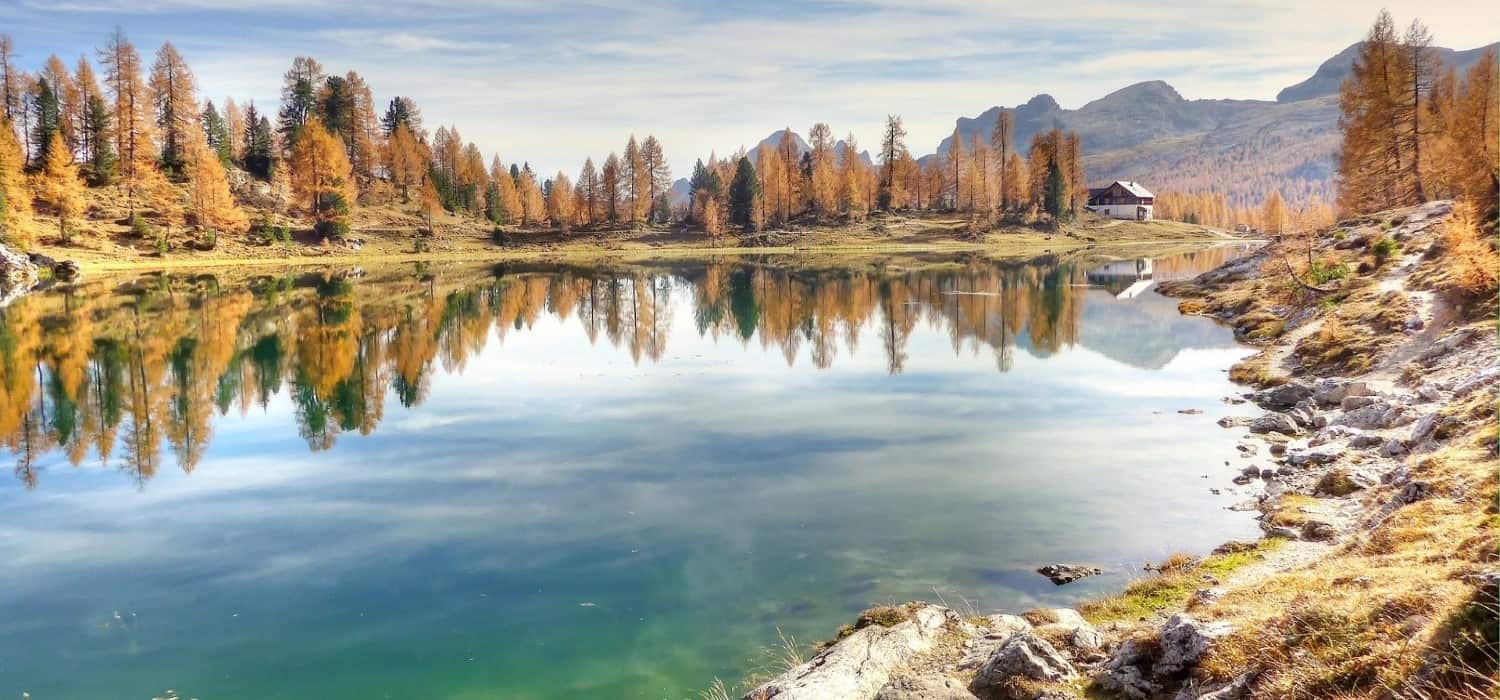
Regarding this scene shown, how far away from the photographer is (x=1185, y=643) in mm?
9734

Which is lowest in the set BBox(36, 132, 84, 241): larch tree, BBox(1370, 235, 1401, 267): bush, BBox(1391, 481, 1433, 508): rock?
BBox(1391, 481, 1433, 508): rock

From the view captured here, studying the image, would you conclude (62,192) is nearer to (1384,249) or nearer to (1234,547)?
(1234,547)

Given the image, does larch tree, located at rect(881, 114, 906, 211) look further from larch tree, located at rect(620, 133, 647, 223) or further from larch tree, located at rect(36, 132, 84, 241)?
larch tree, located at rect(36, 132, 84, 241)

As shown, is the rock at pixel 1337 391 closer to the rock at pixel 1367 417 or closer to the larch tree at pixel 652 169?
the rock at pixel 1367 417

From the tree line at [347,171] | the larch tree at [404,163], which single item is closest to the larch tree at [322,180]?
the tree line at [347,171]

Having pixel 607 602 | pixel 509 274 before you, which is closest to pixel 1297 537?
pixel 607 602

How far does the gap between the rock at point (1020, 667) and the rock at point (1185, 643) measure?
1029 mm

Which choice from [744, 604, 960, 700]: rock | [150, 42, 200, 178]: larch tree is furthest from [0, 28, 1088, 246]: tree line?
[744, 604, 960, 700]: rock

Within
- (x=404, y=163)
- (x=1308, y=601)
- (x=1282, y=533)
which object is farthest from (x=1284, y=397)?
(x=404, y=163)

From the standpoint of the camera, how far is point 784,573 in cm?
1562

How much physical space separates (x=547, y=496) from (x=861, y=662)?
11.0 metres

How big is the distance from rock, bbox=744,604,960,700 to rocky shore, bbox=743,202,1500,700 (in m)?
0.03

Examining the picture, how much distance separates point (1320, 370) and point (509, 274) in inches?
3063

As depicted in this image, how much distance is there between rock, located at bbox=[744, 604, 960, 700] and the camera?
1037 centimetres
